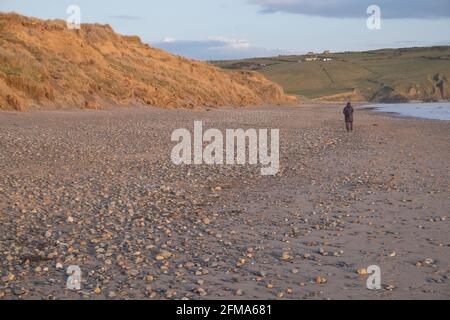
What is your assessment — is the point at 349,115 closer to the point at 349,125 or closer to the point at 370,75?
the point at 349,125

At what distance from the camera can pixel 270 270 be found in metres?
6.72

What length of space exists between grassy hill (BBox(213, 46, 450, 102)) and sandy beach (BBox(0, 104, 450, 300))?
306 ft

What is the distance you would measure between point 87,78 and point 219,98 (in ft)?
66.6

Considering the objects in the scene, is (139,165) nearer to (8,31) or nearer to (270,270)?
(270,270)

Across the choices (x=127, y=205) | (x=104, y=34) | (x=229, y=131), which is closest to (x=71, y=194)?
(x=127, y=205)

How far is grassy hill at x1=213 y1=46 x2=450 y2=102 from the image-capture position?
109875mm
